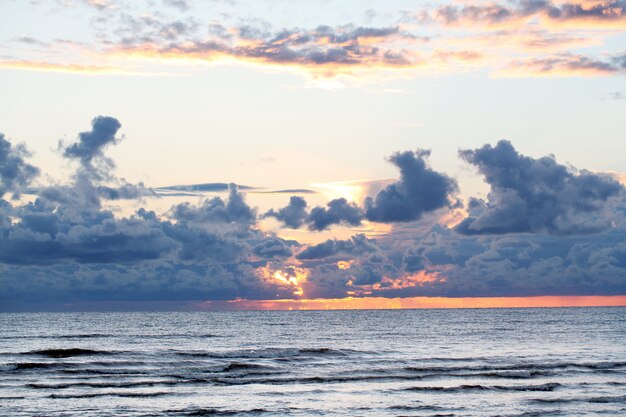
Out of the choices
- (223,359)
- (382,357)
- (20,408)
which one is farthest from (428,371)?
(20,408)

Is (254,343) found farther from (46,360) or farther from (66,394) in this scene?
(66,394)

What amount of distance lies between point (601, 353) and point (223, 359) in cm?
4222

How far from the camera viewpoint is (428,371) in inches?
2657

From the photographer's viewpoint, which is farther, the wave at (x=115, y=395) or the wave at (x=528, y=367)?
the wave at (x=528, y=367)

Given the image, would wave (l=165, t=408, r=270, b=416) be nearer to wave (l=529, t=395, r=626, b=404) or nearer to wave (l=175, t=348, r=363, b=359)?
wave (l=529, t=395, r=626, b=404)

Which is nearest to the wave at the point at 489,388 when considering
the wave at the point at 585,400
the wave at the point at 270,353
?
the wave at the point at 585,400

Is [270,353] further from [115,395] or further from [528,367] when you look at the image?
[115,395]

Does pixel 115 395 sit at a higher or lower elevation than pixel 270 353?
higher

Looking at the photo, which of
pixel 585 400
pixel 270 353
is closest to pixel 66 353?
pixel 270 353

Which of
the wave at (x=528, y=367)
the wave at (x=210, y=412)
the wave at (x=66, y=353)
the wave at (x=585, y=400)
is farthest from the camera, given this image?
the wave at (x=66, y=353)

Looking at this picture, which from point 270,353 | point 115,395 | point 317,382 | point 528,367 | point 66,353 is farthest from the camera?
point 270,353

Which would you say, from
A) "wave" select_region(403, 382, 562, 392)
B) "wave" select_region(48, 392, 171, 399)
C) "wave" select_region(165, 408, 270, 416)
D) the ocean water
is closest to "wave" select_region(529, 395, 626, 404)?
the ocean water

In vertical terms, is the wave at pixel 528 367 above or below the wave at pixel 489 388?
below

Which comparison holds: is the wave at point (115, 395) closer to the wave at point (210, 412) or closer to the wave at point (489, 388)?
the wave at point (210, 412)
